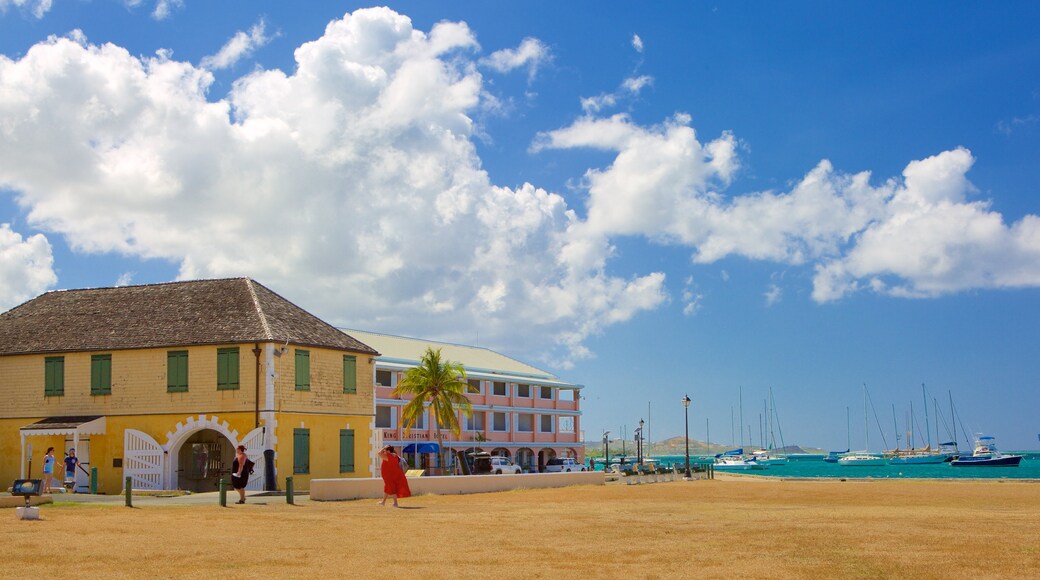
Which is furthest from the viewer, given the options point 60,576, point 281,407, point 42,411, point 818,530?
point 42,411

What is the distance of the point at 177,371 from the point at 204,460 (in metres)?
4.21

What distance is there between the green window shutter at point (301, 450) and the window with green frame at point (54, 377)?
9.27 meters

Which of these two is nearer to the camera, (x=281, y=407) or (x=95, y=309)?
(x=281, y=407)

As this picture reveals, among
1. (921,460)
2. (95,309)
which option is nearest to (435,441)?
(95,309)

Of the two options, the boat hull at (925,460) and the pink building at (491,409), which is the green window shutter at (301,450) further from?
the boat hull at (925,460)

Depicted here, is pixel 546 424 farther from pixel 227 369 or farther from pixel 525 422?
pixel 227 369

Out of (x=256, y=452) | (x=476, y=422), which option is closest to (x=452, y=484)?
(x=256, y=452)

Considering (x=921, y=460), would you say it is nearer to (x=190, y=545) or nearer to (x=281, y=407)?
(x=281, y=407)

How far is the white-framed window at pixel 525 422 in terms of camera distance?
78.1 m

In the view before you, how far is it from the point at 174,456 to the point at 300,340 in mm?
5888

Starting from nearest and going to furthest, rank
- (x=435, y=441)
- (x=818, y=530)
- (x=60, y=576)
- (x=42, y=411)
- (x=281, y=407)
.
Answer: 1. (x=60, y=576)
2. (x=818, y=530)
3. (x=281, y=407)
4. (x=42, y=411)
5. (x=435, y=441)

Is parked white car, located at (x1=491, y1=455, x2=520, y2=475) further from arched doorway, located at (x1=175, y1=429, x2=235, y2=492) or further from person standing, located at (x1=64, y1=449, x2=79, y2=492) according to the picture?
person standing, located at (x1=64, y1=449, x2=79, y2=492)

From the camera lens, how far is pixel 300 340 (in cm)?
3778

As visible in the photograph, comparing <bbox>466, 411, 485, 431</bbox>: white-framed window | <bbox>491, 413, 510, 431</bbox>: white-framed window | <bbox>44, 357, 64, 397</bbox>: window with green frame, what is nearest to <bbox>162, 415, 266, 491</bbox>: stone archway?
<bbox>44, 357, 64, 397</bbox>: window with green frame
